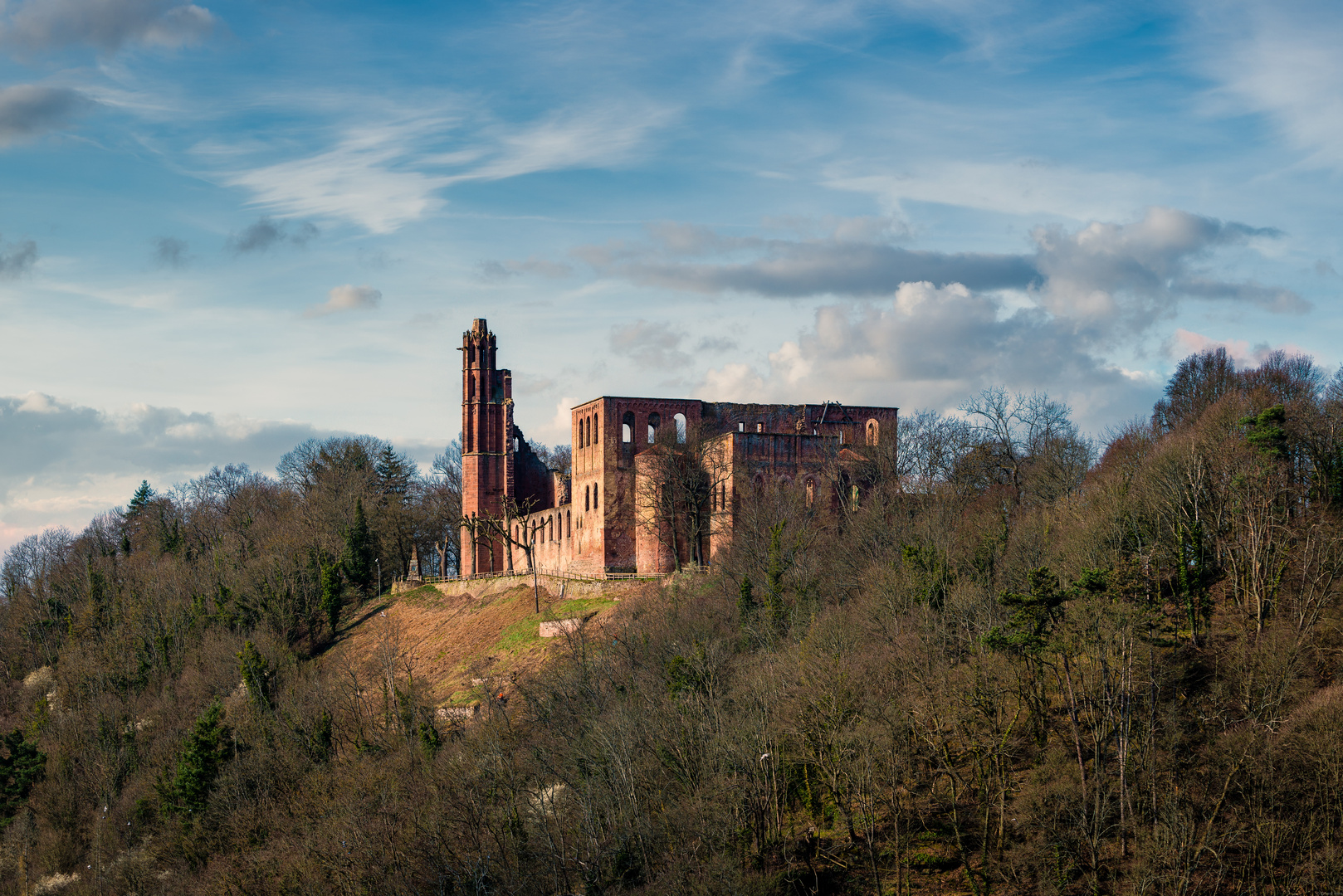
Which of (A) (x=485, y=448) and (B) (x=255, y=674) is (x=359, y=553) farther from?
(B) (x=255, y=674)

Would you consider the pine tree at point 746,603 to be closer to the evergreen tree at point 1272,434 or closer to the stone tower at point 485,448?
the evergreen tree at point 1272,434

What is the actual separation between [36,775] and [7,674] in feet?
71.5

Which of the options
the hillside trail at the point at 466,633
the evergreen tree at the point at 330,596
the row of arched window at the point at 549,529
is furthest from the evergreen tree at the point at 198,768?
the row of arched window at the point at 549,529

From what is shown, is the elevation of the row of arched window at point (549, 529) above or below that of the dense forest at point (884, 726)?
above

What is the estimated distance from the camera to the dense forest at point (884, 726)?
32.5 meters

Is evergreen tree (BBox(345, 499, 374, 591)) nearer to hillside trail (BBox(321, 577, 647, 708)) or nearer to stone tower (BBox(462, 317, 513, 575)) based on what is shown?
hillside trail (BBox(321, 577, 647, 708))

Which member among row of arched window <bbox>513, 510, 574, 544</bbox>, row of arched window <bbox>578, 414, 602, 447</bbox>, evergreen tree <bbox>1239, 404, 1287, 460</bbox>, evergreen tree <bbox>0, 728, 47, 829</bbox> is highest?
row of arched window <bbox>578, 414, 602, 447</bbox>

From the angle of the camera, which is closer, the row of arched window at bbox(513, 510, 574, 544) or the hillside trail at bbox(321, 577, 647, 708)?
the hillside trail at bbox(321, 577, 647, 708)

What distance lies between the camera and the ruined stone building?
196 ft

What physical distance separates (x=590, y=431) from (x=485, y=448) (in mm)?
12434

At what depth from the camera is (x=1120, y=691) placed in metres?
33.4

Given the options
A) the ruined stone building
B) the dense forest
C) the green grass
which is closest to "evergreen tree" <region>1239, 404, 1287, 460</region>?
the dense forest

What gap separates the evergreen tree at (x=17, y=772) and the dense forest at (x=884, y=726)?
0.15m

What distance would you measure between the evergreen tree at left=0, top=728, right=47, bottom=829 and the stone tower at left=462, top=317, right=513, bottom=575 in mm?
24571
